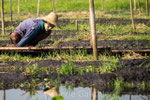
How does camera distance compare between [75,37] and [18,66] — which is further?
[75,37]

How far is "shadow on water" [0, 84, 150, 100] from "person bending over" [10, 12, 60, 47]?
2351 mm

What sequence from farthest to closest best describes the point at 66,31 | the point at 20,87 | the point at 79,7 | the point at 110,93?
the point at 79,7 → the point at 66,31 → the point at 20,87 → the point at 110,93

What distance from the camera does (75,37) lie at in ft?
41.5

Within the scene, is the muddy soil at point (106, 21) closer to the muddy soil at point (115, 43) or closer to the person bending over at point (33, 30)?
the muddy soil at point (115, 43)

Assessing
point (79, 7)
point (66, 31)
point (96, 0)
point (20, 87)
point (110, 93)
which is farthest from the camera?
point (96, 0)

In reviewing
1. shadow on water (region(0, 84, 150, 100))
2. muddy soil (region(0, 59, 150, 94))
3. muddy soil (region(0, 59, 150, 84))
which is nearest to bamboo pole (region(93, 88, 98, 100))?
shadow on water (region(0, 84, 150, 100))

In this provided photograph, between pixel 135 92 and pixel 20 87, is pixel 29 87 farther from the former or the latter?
pixel 135 92

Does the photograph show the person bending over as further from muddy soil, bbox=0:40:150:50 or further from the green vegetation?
the green vegetation

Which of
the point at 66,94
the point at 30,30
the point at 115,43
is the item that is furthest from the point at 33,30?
the point at 66,94

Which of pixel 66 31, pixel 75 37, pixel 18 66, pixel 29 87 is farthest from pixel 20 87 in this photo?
pixel 66 31

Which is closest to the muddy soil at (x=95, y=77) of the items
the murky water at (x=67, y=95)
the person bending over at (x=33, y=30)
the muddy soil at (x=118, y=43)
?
the murky water at (x=67, y=95)

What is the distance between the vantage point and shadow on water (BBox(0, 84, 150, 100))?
632 centimetres

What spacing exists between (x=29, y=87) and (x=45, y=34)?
2682mm

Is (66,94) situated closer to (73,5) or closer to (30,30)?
(30,30)
